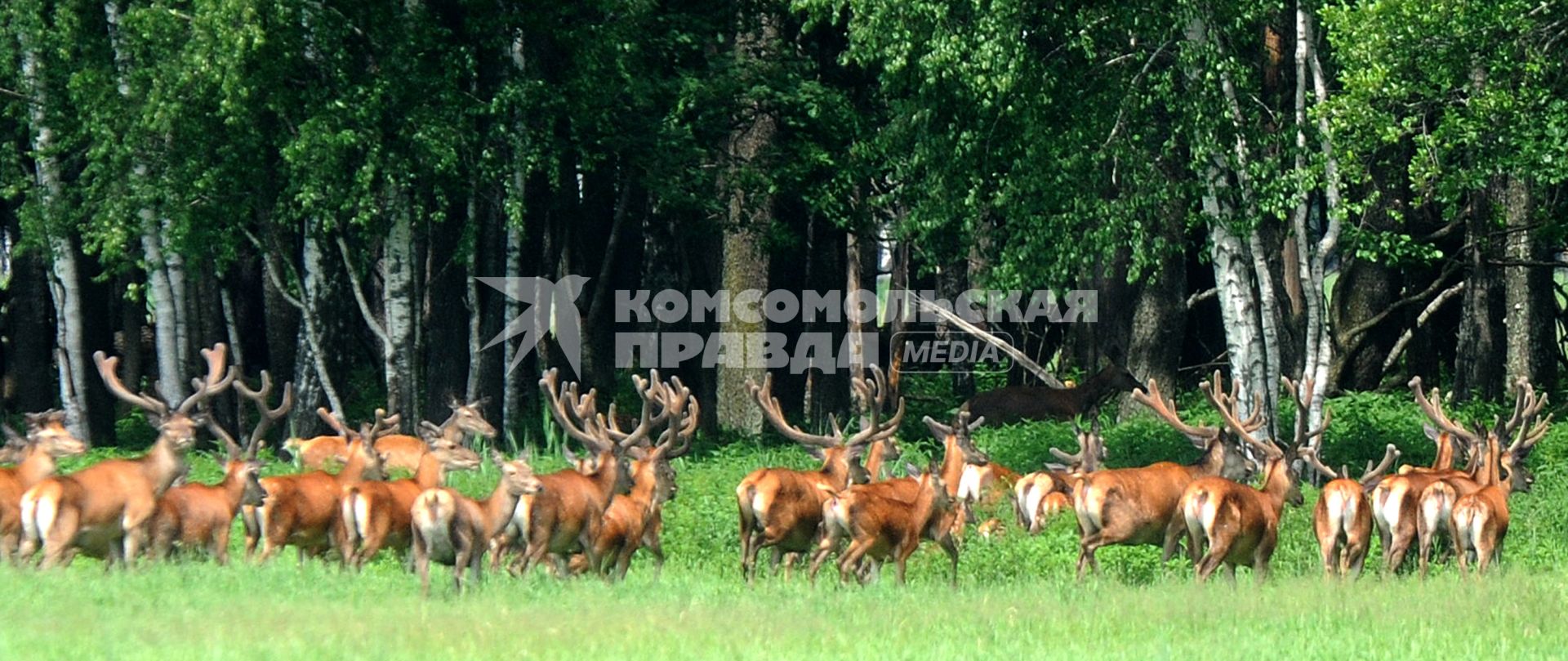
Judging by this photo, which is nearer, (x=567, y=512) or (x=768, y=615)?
(x=768, y=615)

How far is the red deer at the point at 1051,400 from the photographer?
24531 mm

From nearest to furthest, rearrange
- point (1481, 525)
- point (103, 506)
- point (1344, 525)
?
point (103, 506), point (1481, 525), point (1344, 525)

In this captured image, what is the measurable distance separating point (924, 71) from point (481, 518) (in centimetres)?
742

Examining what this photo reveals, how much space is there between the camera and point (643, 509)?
50.6 ft

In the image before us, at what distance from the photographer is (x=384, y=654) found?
9992 mm

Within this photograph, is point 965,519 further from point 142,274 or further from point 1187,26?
point 142,274

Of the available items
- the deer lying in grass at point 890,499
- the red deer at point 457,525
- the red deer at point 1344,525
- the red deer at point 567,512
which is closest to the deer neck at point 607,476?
the red deer at point 567,512

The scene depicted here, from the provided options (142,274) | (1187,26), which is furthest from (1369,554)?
(142,274)

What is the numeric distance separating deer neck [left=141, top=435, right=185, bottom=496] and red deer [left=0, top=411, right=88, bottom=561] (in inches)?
29.5

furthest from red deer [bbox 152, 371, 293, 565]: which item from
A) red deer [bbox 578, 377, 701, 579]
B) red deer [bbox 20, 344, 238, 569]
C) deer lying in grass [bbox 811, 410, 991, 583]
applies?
deer lying in grass [bbox 811, 410, 991, 583]

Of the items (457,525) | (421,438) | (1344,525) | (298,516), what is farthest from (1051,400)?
(457,525)

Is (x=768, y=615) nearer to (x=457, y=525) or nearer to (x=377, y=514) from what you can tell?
(x=457, y=525)

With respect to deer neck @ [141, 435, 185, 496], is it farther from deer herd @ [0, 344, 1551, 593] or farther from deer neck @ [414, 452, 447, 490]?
deer neck @ [414, 452, 447, 490]

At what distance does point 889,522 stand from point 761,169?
9.58 meters
